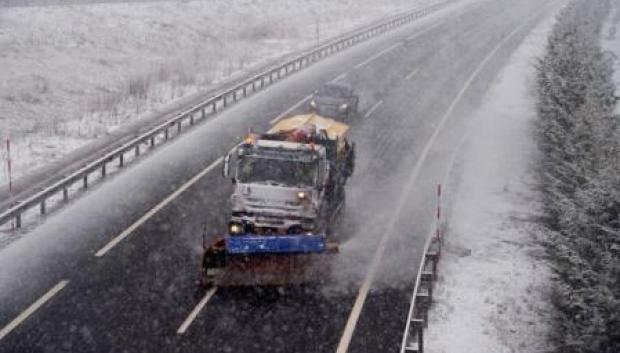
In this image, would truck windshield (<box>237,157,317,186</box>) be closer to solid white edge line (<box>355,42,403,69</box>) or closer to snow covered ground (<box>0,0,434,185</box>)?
snow covered ground (<box>0,0,434,185</box>)

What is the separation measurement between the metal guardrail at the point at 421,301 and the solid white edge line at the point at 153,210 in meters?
7.13

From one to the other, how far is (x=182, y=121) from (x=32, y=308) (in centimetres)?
1677

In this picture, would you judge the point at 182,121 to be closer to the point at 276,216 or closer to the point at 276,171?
the point at 276,171

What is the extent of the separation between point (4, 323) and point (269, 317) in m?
4.79

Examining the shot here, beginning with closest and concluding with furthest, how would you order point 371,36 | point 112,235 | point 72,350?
1. point 72,350
2. point 112,235
3. point 371,36

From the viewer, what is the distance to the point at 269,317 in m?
14.7

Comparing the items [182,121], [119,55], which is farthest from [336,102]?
[119,55]

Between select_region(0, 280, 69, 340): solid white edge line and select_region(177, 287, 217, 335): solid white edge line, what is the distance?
2895 millimetres

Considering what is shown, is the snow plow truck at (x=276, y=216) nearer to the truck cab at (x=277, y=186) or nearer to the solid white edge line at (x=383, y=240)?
the truck cab at (x=277, y=186)

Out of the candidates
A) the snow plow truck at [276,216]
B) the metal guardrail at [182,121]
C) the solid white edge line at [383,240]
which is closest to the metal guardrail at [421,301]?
the solid white edge line at [383,240]

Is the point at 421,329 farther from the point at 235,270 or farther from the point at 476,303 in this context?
the point at 235,270

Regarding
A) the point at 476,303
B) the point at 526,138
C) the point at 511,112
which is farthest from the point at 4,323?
the point at 511,112

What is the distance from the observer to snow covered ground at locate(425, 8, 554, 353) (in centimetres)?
1468

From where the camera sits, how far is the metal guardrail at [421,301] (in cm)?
1322
